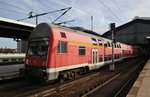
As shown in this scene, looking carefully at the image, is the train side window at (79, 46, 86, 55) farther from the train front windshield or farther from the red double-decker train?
the train front windshield

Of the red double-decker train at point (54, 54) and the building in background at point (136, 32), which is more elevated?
the building in background at point (136, 32)

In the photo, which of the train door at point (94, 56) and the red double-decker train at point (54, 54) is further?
the train door at point (94, 56)

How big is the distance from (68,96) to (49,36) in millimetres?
3839

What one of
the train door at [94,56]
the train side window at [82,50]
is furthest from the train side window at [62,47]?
the train door at [94,56]

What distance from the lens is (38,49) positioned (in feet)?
39.2

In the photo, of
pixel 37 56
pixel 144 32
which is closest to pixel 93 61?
pixel 37 56

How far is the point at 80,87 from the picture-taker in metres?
11.5

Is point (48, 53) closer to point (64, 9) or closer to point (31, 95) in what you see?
point (31, 95)

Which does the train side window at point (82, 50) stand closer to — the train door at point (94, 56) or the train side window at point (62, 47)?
the train door at point (94, 56)

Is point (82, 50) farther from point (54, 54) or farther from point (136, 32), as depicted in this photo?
point (136, 32)

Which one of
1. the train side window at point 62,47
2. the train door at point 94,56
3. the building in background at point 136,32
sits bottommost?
the train door at point 94,56

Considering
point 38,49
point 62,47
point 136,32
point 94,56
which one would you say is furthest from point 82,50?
point 136,32

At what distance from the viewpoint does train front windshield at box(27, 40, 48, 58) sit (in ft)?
37.8

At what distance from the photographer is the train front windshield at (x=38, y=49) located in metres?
11.5
